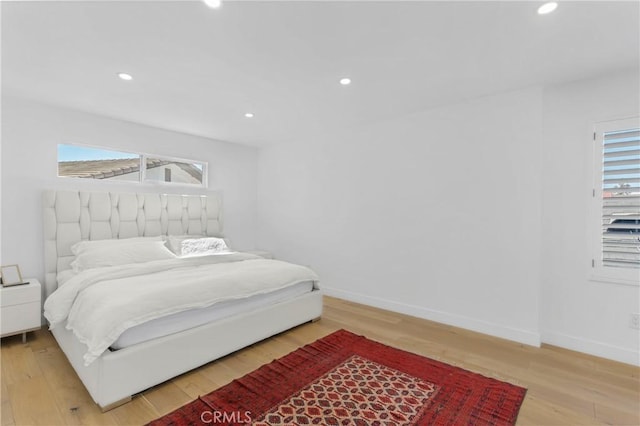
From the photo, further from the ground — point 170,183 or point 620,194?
point 170,183

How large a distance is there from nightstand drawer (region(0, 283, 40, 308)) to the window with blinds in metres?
5.18

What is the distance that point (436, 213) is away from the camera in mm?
3449

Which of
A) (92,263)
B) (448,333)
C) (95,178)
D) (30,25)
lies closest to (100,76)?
(30,25)

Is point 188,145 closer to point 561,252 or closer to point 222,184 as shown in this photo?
point 222,184

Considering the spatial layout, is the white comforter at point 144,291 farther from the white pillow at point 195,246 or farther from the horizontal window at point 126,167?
the horizontal window at point 126,167

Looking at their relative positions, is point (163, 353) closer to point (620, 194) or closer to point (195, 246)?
point (195, 246)

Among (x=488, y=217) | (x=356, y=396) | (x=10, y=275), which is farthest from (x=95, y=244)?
(x=488, y=217)

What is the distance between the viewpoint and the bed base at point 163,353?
186cm

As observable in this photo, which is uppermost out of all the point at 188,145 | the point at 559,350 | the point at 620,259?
the point at 188,145

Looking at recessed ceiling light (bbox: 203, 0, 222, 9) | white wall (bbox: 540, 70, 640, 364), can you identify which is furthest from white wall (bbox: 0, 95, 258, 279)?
white wall (bbox: 540, 70, 640, 364)

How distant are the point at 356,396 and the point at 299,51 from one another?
250 centimetres

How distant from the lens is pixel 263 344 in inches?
111

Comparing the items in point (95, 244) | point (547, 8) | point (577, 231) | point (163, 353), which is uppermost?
point (547, 8)

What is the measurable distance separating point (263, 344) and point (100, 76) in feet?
9.22
